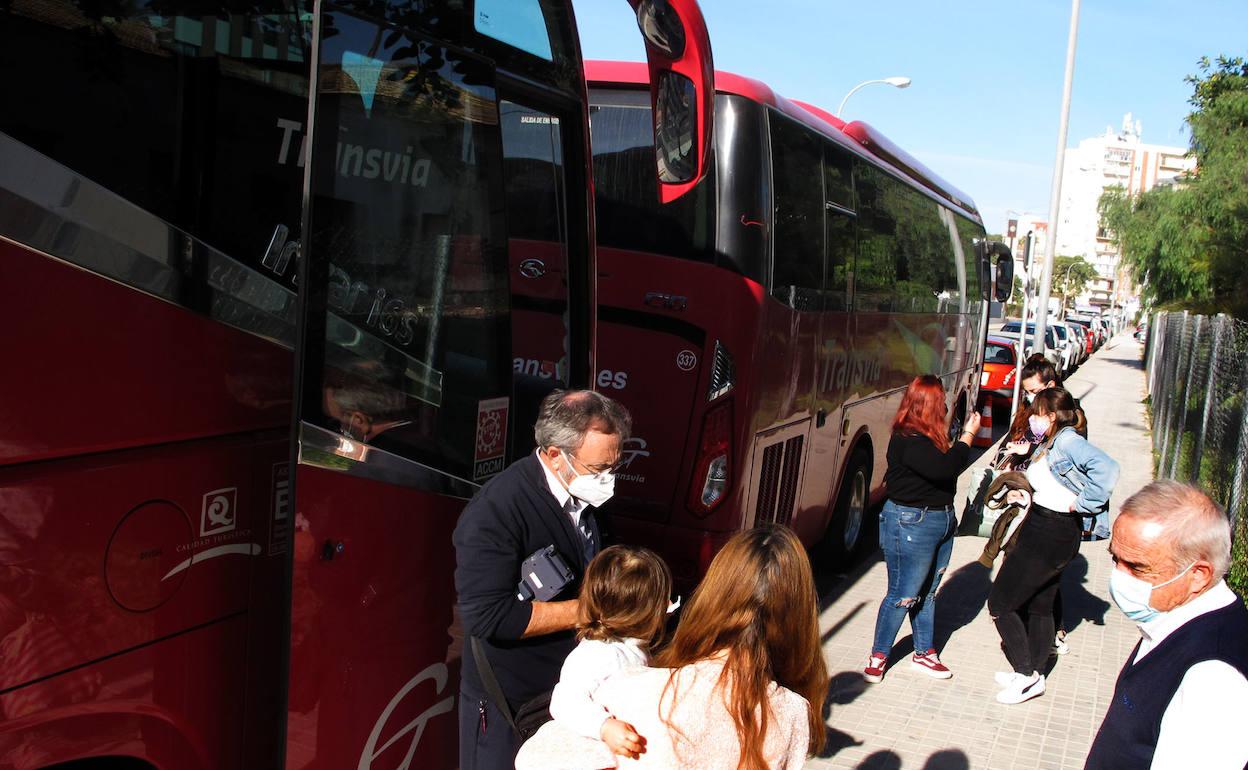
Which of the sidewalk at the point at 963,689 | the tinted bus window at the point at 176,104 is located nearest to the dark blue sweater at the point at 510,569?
the tinted bus window at the point at 176,104

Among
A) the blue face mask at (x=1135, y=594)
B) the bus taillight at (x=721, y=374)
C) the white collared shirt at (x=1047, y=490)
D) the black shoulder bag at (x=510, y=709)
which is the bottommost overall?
the black shoulder bag at (x=510, y=709)

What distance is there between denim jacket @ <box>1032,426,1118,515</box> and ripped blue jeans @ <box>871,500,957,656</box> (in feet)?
2.13

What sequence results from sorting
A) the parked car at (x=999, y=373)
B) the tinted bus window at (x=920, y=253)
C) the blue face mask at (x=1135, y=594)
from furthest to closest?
the parked car at (x=999, y=373) < the tinted bus window at (x=920, y=253) < the blue face mask at (x=1135, y=594)

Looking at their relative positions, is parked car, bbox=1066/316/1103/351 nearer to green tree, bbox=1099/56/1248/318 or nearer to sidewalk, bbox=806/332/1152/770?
green tree, bbox=1099/56/1248/318

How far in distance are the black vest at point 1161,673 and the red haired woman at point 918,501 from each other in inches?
125

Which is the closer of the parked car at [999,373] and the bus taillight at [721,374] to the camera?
the bus taillight at [721,374]

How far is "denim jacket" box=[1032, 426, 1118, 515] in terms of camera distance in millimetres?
5562

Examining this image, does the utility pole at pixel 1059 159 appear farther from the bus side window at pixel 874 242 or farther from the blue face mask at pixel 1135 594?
the blue face mask at pixel 1135 594

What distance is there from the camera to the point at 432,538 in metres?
3.49

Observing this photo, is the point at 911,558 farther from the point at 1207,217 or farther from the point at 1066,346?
the point at 1066,346

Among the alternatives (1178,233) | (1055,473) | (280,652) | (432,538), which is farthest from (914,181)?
(1178,233)

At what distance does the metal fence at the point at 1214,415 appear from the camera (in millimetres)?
6852

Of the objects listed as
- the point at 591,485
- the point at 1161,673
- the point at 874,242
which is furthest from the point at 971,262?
the point at 1161,673

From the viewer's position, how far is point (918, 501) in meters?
5.76
